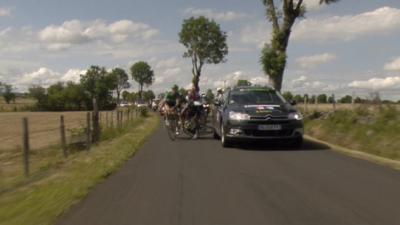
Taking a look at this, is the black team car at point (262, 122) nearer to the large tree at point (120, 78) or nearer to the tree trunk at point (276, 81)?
the tree trunk at point (276, 81)

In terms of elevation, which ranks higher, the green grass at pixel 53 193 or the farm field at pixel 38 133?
the green grass at pixel 53 193

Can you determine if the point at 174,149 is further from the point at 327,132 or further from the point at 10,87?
the point at 10,87

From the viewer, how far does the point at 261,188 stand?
7.82 meters

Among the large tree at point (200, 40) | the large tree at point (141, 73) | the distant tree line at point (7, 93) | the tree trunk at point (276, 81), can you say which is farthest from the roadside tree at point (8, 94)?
the tree trunk at point (276, 81)

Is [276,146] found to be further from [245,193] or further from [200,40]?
[200,40]

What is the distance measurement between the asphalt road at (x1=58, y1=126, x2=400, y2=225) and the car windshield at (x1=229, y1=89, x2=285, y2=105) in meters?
3.34

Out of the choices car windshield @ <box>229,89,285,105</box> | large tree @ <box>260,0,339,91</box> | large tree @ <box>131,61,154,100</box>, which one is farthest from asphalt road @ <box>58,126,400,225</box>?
large tree @ <box>131,61,154,100</box>

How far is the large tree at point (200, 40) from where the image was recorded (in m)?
60.3

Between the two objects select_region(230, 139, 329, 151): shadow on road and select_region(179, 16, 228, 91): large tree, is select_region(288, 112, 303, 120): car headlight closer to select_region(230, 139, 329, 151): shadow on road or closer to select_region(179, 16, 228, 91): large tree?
select_region(230, 139, 329, 151): shadow on road

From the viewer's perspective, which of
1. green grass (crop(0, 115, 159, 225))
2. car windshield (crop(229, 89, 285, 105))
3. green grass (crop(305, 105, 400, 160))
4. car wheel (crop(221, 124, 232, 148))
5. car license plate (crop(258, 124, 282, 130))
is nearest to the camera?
green grass (crop(0, 115, 159, 225))

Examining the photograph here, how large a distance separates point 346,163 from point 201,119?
8650 mm

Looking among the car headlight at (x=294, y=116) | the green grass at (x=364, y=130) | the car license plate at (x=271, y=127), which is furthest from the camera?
the car headlight at (x=294, y=116)

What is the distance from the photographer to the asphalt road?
6.01 meters

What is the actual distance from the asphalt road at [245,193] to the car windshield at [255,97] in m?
3.34
